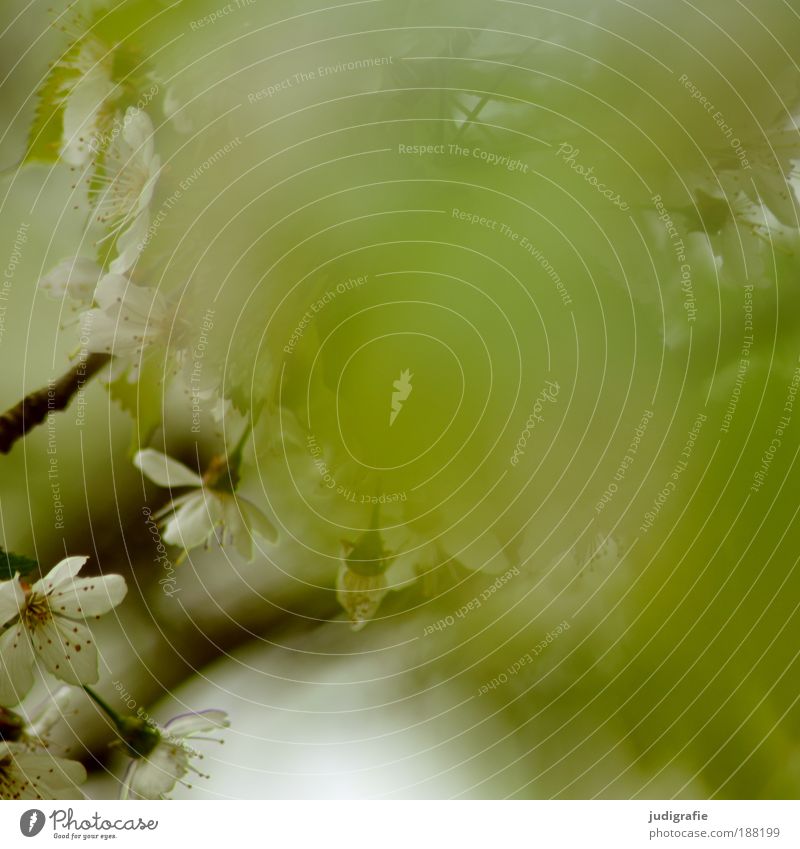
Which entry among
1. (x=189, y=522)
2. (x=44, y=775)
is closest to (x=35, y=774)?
(x=44, y=775)

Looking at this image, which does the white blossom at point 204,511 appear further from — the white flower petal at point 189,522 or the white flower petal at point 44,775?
the white flower petal at point 44,775

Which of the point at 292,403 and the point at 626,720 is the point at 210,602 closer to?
the point at 292,403

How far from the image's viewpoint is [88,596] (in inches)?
21.1

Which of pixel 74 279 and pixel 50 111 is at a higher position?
pixel 50 111

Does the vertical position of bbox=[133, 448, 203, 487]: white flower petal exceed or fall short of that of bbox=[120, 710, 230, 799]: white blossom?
it exceeds it

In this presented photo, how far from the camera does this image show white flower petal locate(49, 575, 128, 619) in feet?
1.76

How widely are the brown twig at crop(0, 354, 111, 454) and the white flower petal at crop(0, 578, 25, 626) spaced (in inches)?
4.2

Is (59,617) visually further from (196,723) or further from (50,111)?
(50,111)

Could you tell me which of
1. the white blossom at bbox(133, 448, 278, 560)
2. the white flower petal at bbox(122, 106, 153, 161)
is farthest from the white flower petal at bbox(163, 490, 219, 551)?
the white flower petal at bbox(122, 106, 153, 161)

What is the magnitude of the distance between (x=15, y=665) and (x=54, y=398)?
21cm

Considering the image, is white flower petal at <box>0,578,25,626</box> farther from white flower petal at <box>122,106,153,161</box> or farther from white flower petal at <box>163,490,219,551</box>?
white flower petal at <box>122,106,153,161</box>

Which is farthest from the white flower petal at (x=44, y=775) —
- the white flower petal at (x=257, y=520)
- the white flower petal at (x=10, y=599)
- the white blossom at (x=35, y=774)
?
the white flower petal at (x=257, y=520)
